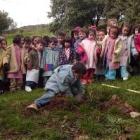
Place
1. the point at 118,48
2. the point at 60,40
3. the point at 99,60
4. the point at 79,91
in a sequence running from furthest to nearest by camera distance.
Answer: the point at 60,40, the point at 99,60, the point at 118,48, the point at 79,91

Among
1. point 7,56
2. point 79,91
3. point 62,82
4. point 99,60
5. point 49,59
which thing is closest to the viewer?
point 62,82

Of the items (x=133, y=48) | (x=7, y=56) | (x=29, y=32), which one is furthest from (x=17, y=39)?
(x=29, y=32)

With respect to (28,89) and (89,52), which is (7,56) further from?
(89,52)

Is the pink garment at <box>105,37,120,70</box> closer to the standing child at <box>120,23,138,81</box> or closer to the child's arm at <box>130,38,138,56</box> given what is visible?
the standing child at <box>120,23,138,81</box>

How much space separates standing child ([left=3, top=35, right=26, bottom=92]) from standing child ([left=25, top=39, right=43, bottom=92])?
241 mm

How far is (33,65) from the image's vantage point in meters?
11.0

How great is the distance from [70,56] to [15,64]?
164cm

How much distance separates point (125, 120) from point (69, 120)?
→ 1.05 metres

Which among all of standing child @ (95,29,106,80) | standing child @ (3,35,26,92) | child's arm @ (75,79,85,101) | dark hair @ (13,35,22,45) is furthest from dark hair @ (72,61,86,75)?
dark hair @ (13,35,22,45)

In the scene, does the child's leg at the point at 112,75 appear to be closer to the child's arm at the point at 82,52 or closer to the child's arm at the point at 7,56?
the child's arm at the point at 82,52

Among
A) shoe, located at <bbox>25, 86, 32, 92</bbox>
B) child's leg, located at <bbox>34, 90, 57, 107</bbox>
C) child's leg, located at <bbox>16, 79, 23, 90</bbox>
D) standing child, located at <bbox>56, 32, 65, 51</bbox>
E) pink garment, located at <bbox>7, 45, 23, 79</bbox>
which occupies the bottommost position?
shoe, located at <bbox>25, 86, 32, 92</bbox>

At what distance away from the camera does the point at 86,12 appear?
49.9 metres

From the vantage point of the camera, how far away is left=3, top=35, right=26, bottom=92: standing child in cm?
1084

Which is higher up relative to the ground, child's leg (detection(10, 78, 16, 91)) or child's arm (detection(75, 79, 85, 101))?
child's arm (detection(75, 79, 85, 101))
